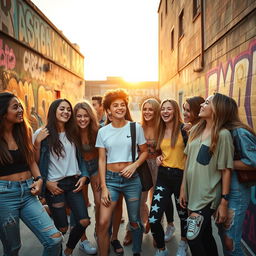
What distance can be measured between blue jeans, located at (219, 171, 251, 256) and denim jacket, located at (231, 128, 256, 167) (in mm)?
229

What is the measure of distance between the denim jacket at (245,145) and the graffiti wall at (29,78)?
5.85 meters

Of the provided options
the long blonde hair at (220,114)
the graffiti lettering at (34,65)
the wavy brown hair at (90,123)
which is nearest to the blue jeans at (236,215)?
the long blonde hair at (220,114)

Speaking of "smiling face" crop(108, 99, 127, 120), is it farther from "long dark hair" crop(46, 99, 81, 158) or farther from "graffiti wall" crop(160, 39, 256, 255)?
"graffiti wall" crop(160, 39, 256, 255)

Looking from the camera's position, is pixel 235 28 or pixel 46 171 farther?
pixel 235 28

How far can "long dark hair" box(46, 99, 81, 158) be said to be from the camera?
281 centimetres

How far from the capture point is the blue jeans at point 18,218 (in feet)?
7.27

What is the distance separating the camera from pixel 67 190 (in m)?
2.87

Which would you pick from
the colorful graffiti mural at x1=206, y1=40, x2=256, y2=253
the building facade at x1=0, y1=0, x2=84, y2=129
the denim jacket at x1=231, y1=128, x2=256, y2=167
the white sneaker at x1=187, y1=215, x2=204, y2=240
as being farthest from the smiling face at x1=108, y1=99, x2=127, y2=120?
the building facade at x1=0, y1=0, x2=84, y2=129

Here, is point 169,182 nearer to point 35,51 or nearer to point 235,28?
point 235,28

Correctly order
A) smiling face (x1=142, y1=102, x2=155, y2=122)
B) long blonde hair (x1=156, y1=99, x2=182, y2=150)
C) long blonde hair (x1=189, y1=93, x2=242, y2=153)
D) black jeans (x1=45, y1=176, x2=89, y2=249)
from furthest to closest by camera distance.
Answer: smiling face (x1=142, y1=102, x2=155, y2=122) < long blonde hair (x1=156, y1=99, x2=182, y2=150) < black jeans (x1=45, y1=176, x2=89, y2=249) < long blonde hair (x1=189, y1=93, x2=242, y2=153)

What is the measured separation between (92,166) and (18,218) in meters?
1.27

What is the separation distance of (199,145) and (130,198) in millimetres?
1072

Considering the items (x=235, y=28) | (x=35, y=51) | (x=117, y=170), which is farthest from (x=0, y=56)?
(x=235, y=28)

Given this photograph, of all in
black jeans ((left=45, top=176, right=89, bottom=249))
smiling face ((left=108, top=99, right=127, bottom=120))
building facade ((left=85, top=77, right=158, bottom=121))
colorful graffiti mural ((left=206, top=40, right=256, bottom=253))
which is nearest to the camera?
black jeans ((left=45, top=176, right=89, bottom=249))
